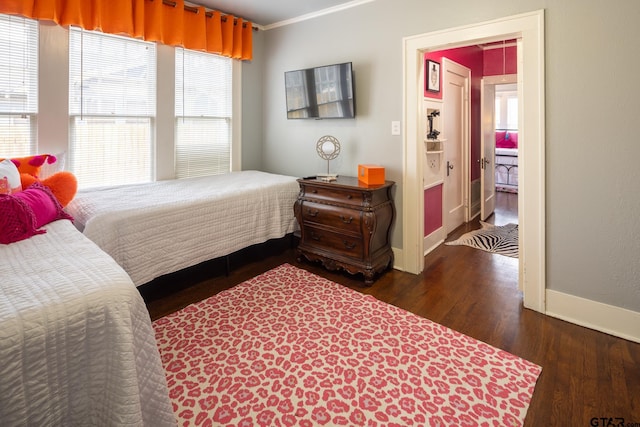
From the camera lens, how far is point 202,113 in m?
3.89

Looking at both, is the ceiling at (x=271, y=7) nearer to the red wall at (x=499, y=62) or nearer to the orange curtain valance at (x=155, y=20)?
the orange curtain valance at (x=155, y=20)

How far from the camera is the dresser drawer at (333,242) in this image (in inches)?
122

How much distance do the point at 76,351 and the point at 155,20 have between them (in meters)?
3.10

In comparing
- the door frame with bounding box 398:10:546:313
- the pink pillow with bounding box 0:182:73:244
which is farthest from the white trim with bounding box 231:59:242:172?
the pink pillow with bounding box 0:182:73:244

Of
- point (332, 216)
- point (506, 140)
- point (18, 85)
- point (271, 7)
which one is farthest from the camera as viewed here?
point (506, 140)

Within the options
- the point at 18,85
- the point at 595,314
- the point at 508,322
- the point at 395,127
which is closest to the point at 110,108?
the point at 18,85

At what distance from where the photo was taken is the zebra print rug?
12.8 ft

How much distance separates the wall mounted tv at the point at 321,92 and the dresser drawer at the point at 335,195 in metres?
0.78

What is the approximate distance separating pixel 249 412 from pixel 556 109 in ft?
8.45

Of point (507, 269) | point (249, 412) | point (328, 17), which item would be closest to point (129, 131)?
point (328, 17)

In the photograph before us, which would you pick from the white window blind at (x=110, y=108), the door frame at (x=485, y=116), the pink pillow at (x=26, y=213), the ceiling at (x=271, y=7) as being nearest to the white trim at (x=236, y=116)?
the ceiling at (x=271, y=7)

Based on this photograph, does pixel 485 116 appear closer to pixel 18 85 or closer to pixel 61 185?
pixel 61 185

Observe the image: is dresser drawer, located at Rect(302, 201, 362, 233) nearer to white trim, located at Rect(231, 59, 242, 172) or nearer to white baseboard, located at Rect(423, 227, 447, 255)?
white baseboard, located at Rect(423, 227, 447, 255)

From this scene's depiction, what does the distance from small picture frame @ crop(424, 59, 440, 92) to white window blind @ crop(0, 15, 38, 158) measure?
11.1 ft
